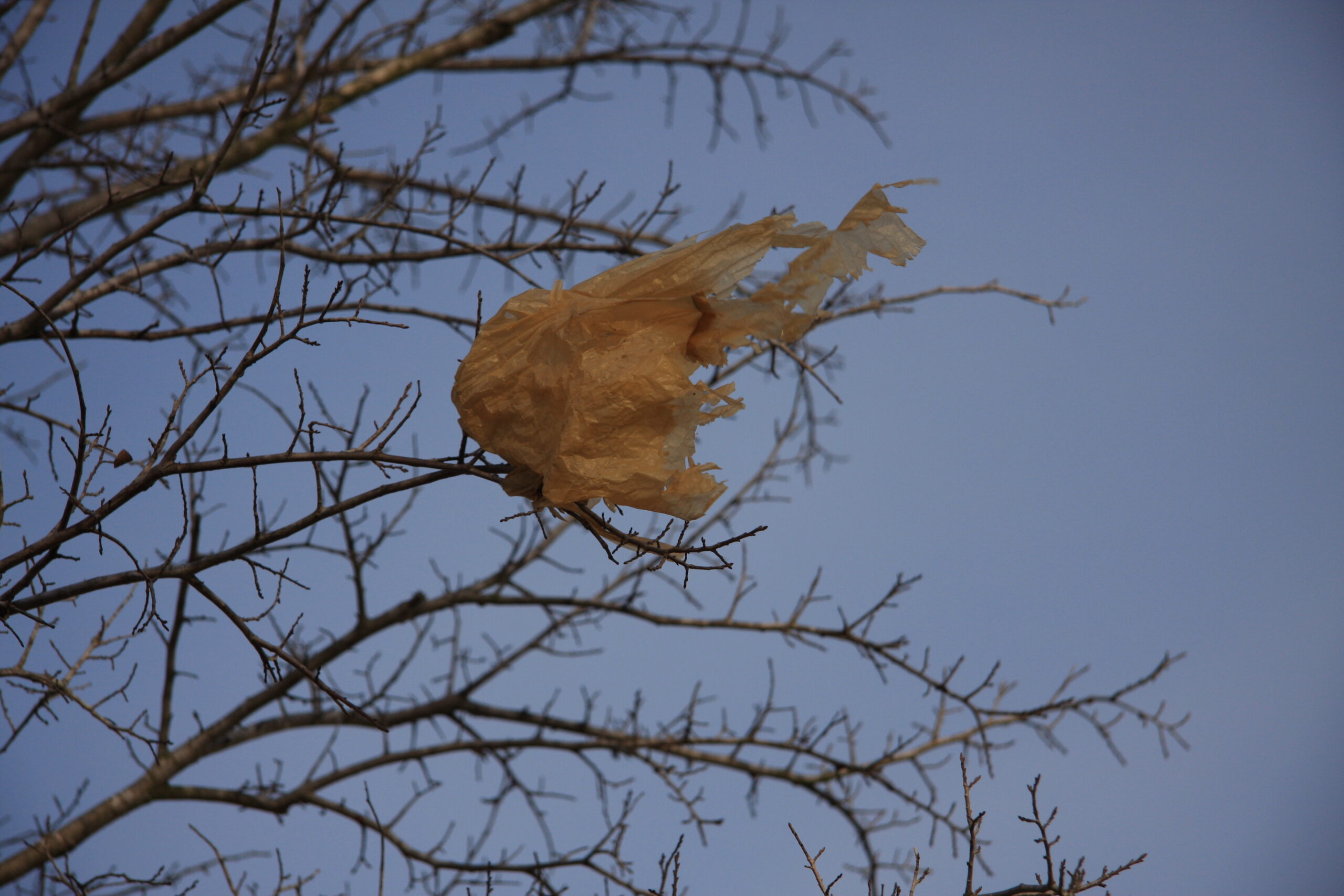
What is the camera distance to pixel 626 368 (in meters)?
1.78

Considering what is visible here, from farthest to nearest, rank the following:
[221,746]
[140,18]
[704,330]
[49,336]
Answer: [140,18]
[221,746]
[49,336]
[704,330]

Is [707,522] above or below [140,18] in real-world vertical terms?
below

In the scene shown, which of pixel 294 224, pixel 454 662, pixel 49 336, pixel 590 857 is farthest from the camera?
pixel 454 662

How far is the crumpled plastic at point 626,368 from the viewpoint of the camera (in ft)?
5.81

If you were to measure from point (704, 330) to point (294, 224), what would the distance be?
1476 millimetres

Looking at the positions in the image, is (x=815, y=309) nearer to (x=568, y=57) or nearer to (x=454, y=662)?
(x=454, y=662)

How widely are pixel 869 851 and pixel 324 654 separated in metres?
2.54

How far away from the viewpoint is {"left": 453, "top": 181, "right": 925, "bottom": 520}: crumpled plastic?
5.81 feet

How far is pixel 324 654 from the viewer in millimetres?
3842

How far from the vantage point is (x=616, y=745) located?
3840 mm

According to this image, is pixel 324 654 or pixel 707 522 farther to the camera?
pixel 707 522

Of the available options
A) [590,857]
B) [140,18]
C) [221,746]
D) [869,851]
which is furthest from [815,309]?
[140,18]

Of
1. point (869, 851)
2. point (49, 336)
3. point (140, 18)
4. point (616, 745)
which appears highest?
point (140, 18)

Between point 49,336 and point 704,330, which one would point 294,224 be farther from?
point 704,330
